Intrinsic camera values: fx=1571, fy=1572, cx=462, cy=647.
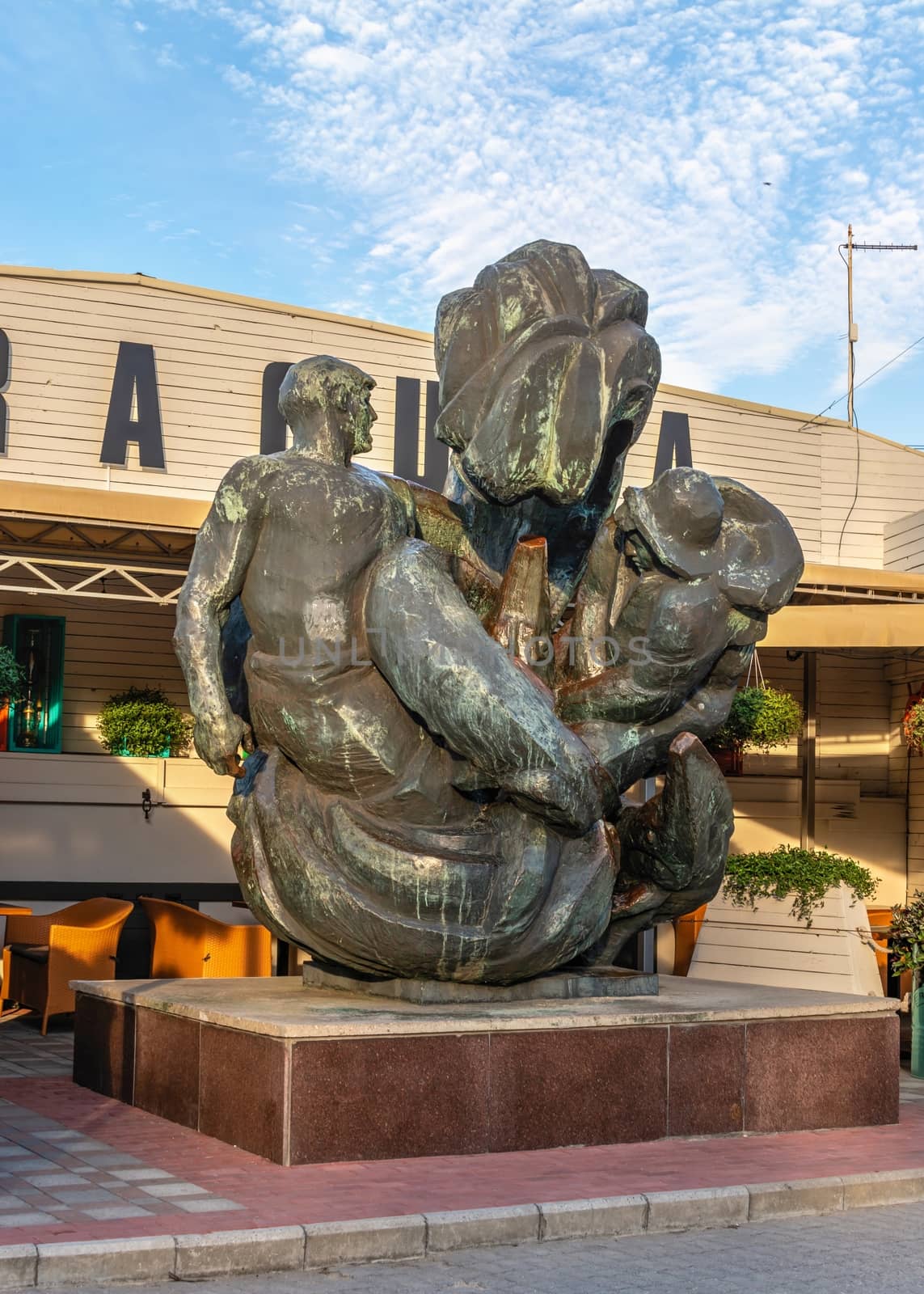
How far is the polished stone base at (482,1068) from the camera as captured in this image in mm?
5457

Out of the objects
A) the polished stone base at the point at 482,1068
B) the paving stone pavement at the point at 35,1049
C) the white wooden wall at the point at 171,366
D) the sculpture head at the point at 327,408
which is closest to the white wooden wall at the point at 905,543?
the white wooden wall at the point at 171,366

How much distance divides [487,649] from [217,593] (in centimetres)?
112

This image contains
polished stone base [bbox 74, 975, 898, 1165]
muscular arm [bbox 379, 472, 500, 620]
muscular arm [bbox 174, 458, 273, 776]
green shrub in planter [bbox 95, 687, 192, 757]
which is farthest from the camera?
green shrub in planter [bbox 95, 687, 192, 757]

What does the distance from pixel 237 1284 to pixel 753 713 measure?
37.4 ft

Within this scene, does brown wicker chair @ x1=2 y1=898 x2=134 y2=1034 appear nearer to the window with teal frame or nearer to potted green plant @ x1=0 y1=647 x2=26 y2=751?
potted green plant @ x1=0 y1=647 x2=26 y2=751

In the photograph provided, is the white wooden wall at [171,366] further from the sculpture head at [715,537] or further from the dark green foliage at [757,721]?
the sculpture head at [715,537]

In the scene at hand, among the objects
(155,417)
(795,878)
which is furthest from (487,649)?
(155,417)

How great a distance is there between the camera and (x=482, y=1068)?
570 cm

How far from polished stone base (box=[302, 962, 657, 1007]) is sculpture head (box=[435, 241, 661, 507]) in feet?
6.63

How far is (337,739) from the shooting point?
6.15 metres

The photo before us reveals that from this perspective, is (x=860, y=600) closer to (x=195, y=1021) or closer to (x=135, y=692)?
(x=135, y=692)

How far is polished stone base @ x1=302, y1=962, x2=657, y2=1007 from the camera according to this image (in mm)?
6246

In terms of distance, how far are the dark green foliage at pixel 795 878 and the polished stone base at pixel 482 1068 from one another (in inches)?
126

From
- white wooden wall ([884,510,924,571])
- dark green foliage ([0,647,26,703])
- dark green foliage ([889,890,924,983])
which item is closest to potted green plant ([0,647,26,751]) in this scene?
dark green foliage ([0,647,26,703])
